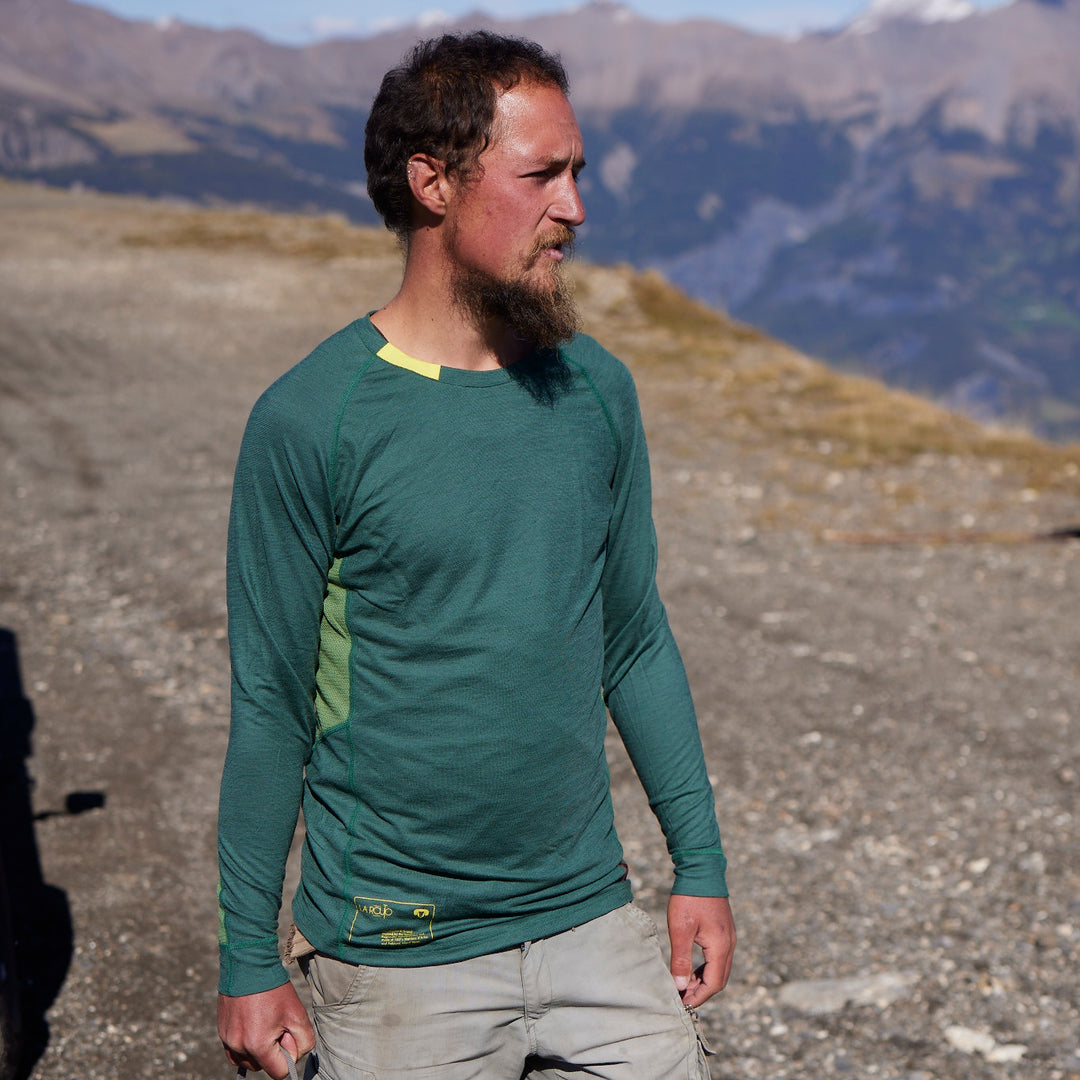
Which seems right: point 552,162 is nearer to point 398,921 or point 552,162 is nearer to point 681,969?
point 398,921

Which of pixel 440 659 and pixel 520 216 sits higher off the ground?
pixel 520 216

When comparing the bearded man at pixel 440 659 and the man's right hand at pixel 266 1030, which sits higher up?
the bearded man at pixel 440 659

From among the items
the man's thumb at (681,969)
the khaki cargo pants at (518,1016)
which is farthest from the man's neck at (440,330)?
the man's thumb at (681,969)

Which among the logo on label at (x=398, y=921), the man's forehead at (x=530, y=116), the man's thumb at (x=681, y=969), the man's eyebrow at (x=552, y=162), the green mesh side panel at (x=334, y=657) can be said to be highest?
the man's forehead at (x=530, y=116)

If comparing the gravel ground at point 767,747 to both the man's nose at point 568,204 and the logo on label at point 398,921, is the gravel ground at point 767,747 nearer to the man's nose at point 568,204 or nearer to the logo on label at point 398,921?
the logo on label at point 398,921

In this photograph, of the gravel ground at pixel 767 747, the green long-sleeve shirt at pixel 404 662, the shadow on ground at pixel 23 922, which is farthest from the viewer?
the gravel ground at pixel 767 747

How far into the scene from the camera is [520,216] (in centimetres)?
199

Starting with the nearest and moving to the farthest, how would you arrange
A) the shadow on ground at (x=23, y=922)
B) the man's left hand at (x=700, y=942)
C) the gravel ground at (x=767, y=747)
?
the man's left hand at (x=700, y=942), the shadow on ground at (x=23, y=922), the gravel ground at (x=767, y=747)

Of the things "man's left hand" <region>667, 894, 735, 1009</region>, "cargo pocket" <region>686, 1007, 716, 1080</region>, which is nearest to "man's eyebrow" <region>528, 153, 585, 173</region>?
"man's left hand" <region>667, 894, 735, 1009</region>

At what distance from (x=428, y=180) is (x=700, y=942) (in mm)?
1522

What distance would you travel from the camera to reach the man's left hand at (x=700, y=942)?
2.17 metres

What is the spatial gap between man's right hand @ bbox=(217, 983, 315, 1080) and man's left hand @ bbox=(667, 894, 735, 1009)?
2.31 feet

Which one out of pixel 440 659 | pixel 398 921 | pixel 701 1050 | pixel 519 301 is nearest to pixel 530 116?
pixel 519 301

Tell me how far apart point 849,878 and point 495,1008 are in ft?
11.6
